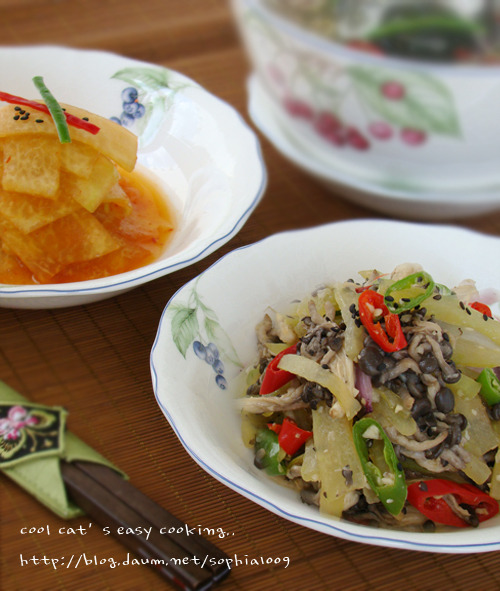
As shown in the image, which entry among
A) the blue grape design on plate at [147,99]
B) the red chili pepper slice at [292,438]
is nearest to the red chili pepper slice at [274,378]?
the red chili pepper slice at [292,438]

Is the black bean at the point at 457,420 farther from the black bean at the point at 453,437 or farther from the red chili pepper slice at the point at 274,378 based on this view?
the red chili pepper slice at the point at 274,378

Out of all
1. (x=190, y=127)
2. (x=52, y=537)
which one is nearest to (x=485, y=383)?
(x=52, y=537)

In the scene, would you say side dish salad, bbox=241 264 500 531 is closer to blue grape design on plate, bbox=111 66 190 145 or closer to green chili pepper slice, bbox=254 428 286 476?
green chili pepper slice, bbox=254 428 286 476

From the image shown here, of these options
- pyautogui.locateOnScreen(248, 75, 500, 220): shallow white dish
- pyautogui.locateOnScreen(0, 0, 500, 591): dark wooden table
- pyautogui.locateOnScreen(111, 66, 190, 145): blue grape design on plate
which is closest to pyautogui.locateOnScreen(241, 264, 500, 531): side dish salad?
pyautogui.locateOnScreen(0, 0, 500, 591): dark wooden table

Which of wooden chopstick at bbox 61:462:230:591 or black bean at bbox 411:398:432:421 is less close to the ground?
black bean at bbox 411:398:432:421

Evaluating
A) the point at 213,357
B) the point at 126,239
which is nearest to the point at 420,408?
the point at 213,357

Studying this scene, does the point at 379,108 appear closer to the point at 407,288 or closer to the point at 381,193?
the point at 381,193
